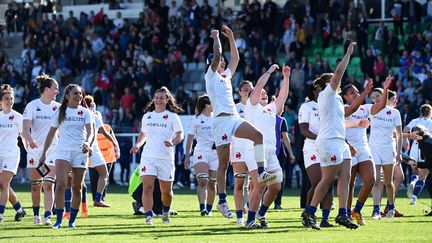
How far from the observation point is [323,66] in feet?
121

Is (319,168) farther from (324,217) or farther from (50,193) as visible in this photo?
(50,193)

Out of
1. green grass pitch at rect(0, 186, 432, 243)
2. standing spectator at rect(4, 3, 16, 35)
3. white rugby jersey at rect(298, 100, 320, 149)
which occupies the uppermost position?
standing spectator at rect(4, 3, 16, 35)

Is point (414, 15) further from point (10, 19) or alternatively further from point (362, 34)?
point (10, 19)

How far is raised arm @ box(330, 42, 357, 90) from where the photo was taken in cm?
1666

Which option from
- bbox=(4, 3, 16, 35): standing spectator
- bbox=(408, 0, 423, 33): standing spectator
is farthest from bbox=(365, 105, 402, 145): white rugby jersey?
bbox=(4, 3, 16, 35): standing spectator

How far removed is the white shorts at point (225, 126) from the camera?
57.8ft

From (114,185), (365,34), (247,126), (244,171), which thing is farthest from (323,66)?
(247,126)

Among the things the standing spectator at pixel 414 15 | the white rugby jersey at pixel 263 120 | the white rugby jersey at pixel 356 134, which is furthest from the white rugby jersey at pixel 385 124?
the standing spectator at pixel 414 15

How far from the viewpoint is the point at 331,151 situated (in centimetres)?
1730

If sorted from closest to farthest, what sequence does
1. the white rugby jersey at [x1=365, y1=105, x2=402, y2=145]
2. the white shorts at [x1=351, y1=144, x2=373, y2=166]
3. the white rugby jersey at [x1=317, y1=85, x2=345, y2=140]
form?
the white rugby jersey at [x1=317, y1=85, x2=345, y2=140], the white shorts at [x1=351, y1=144, x2=373, y2=166], the white rugby jersey at [x1=365, y1=105, x2=402, y2=145]

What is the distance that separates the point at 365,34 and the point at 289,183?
6.20 m

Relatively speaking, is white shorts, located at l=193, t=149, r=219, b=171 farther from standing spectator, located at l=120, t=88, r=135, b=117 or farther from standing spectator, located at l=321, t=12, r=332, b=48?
standing spectator, located at l=321, t=12, r=332, b=48

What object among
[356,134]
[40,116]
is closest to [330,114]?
[356,134]

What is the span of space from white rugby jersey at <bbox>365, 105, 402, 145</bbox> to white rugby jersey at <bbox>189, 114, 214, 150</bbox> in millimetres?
3385
